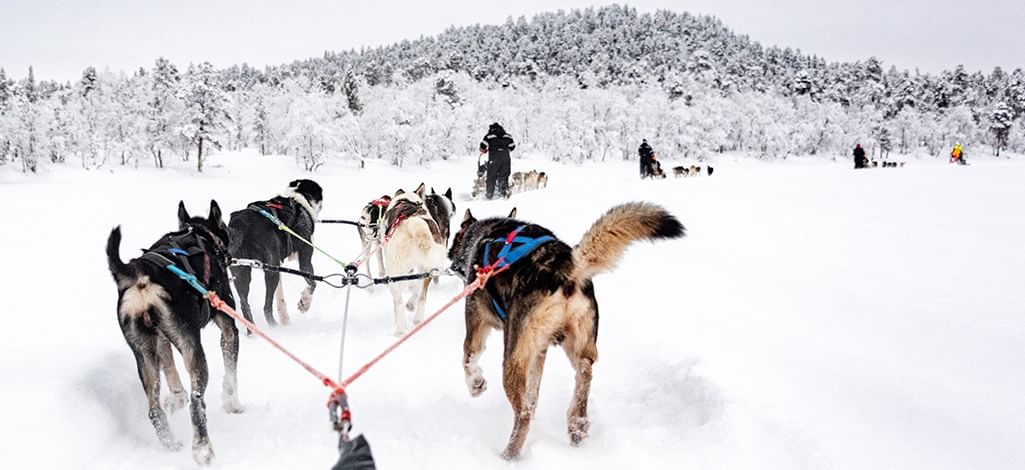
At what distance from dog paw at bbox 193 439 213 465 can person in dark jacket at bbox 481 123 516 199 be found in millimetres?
13882

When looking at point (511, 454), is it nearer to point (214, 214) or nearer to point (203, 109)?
point (214, 214)

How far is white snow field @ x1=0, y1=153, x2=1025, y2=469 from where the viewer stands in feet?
9.57

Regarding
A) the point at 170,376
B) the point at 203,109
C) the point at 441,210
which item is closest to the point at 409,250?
the point at 441,210

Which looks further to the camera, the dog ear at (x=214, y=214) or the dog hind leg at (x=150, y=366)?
the dog ear at (x=214, y=214)

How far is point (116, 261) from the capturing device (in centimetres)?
308

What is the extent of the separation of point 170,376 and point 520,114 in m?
57.2

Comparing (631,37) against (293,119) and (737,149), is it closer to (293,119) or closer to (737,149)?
(737,149)

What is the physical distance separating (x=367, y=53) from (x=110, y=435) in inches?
5973

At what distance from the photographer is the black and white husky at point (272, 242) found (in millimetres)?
5629

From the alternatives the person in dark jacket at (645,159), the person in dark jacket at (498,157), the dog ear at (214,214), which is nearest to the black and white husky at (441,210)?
the dog ear at (214,214)

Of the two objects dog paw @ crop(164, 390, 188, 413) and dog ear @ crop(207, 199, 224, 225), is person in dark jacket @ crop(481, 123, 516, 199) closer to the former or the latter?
dog ear @ crop(207, 199, 224, 225)

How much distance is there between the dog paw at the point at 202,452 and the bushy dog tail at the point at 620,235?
2353mm

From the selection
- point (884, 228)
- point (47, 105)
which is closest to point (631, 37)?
point (47, 105)

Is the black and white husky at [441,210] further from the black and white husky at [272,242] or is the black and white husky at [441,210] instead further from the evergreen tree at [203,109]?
the evergreen tree at [203,109]
